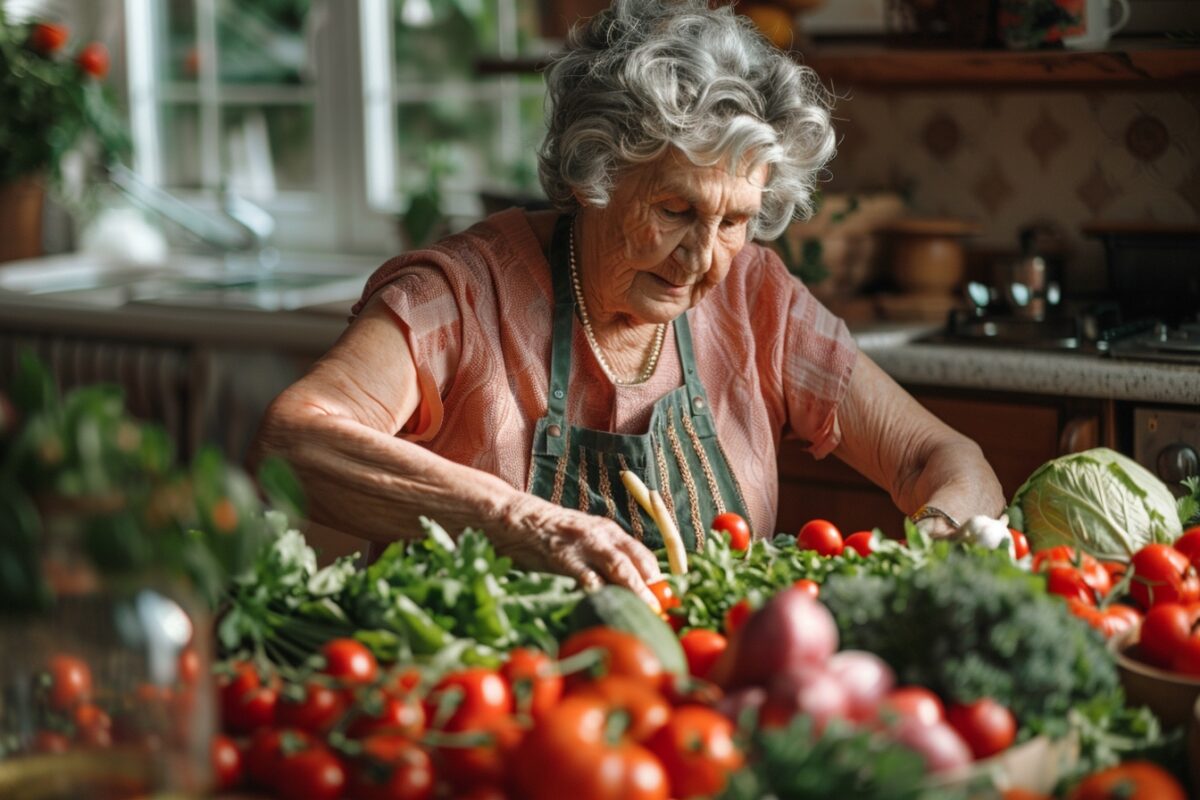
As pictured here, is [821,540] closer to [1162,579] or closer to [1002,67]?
[1162,579]

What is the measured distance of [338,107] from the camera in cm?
418

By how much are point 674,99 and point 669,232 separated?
0.61 feet

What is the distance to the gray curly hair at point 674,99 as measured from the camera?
1818 mm

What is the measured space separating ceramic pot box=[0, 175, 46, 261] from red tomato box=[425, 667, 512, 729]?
3536 mm

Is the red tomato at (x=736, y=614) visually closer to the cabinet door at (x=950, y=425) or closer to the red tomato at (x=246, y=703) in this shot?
the red tomato at (x=246, y=703)

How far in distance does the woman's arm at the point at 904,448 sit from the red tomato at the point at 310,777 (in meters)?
1.08

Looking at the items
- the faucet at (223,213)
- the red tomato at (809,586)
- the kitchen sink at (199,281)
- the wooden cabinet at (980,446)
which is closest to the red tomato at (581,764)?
the red tomato at (809,586)

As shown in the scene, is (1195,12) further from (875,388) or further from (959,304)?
(875,388)

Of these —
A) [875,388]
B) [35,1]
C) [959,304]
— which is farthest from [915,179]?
[35,1]

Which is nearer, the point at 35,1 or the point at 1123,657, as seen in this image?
the point at 1123,657

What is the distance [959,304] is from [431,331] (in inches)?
62.6

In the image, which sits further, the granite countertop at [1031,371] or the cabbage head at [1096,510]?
the granite countertop at [1031,371]

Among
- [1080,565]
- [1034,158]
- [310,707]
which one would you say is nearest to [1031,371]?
[1034,158]

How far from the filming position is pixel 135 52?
4.57 meters
